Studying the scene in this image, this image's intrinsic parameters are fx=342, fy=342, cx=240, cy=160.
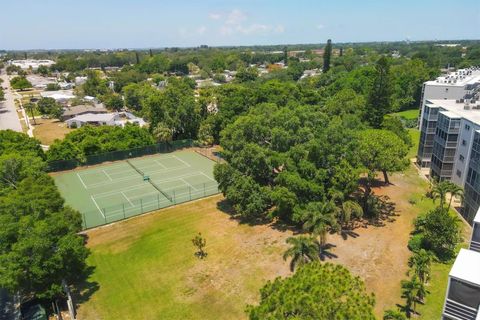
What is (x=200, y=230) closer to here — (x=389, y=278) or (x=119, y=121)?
(x=389, y=278)

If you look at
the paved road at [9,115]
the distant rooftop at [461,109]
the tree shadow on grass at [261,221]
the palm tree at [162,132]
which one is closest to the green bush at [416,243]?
the tree shadow on grass at [261,221]

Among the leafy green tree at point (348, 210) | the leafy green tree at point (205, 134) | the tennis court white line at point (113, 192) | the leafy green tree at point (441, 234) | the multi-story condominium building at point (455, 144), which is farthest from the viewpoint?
the leafy green tree at point (205, 134)

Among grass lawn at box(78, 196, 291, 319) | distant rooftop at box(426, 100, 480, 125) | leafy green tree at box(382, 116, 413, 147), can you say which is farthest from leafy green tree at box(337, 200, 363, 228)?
leafy green tree at box(382, 116, 413, 147)

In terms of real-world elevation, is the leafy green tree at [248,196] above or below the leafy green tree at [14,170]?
below

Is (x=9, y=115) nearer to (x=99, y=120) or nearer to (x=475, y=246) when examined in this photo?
(x=99, y=120)

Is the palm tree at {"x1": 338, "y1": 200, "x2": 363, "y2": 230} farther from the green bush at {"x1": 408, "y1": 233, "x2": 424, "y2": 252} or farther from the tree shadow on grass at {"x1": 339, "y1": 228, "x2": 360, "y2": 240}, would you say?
the green bush at {"x1": 408, "y1": 233, "x2": 424, "y2": 252}

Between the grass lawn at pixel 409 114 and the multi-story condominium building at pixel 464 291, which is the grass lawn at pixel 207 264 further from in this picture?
the grass lawn at pixel 409 114

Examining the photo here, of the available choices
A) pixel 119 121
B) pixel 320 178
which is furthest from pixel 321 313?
pixel 119 121
